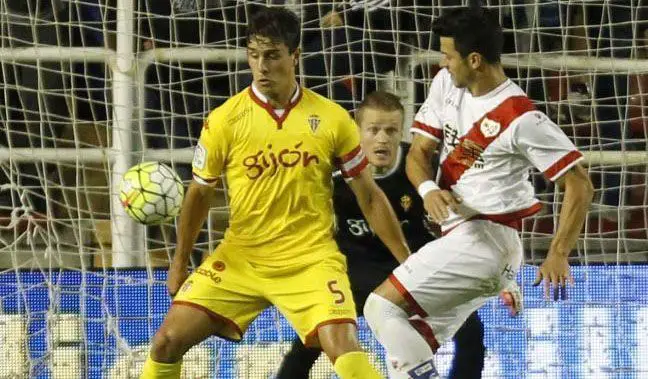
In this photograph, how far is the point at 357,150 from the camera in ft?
17.2

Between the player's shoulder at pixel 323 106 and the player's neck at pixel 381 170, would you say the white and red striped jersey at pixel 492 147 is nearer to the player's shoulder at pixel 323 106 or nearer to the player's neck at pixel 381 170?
the player's shoulder at pixel 323 106

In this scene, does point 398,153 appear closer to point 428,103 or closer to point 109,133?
point 428,103

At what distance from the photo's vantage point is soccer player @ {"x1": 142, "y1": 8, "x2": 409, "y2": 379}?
513cm

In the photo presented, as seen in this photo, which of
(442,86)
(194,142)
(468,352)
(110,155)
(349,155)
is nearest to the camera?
(349,155)

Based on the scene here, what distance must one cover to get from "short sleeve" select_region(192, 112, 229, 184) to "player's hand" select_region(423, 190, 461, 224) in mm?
749

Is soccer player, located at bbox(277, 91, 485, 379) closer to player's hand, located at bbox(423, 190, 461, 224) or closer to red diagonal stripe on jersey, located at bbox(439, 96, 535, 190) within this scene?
red diagonal stripe on jersey, located at bbox(439, 96, 535, 190)

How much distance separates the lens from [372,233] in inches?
233

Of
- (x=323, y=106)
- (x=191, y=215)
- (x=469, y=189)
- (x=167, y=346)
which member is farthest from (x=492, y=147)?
(x=167, y=346)

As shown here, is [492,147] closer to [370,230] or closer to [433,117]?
[433,117]

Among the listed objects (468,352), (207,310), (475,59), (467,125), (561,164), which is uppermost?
(475,59)

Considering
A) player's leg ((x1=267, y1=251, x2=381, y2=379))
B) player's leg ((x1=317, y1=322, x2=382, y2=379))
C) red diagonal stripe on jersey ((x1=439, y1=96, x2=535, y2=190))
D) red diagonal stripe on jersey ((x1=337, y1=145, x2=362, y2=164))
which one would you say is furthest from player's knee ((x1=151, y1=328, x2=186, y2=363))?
red diagonal stripe on jersey ((x1=439, y1=96, x2=535, y2=190))

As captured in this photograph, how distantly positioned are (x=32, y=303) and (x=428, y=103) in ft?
7.64

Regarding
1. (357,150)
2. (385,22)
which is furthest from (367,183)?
(385,22)

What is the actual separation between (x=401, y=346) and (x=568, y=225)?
0.73m
